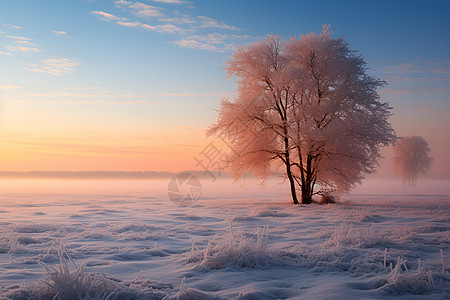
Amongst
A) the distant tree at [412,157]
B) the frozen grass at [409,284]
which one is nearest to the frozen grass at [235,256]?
the frozen grass at [409,284]

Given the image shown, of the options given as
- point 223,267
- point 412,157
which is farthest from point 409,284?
point 412,157

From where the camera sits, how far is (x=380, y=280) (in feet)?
13.8

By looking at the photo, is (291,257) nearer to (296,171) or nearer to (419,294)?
(419,294)

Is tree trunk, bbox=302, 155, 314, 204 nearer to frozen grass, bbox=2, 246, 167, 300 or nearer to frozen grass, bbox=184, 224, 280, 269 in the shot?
frozen grass, bbox=184, 224, 280, 269

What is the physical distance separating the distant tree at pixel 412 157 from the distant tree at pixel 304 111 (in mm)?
39233

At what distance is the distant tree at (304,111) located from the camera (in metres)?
18.5

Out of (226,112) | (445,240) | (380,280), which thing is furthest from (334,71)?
(380,280)

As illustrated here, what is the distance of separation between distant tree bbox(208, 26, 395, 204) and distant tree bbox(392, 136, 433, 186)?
39233 mm

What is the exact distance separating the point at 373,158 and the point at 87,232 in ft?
53.2

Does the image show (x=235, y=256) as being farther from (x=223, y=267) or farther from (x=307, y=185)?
(x=307, y=185)

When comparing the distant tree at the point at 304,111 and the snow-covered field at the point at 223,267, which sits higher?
the distant tree at the point at 304,111

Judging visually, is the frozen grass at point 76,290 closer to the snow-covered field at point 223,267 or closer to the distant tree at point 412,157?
the snow-covered field at point 223,267

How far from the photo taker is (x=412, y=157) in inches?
2121

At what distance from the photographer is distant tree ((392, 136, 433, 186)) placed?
5347 centimetres
